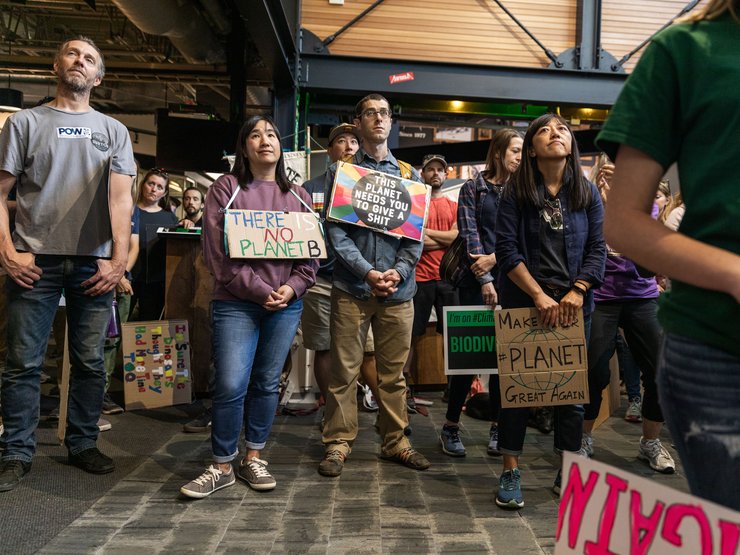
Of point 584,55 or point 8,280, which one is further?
point 584,55

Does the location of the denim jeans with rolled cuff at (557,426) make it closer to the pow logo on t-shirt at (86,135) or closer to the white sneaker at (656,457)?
the white sneaker at (656,457)

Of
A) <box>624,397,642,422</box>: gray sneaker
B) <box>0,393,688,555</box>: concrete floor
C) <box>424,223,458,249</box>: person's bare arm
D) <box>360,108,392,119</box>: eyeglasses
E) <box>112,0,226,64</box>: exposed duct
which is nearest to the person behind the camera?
<box>0,393,688,555</box>: concrete floor

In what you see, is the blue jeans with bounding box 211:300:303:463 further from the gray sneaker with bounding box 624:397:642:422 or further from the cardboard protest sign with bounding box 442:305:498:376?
the gray sneaker with bounding box 624:397:642:422

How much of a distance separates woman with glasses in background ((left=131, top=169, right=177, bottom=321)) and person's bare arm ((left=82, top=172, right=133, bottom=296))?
203 cm

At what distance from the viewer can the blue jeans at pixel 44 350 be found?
286cm

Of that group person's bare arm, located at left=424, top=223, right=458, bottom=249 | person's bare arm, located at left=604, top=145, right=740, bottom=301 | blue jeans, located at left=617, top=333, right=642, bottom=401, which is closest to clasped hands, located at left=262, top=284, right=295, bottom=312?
person's bare arm, located at left=424, top=223, right=458, bottom=249

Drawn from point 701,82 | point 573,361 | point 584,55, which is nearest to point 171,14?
point 584,55

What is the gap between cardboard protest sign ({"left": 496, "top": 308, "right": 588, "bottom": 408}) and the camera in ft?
8.84

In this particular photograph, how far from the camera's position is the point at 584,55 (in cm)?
743

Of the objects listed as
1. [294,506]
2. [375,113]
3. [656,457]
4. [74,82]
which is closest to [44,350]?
[74,82]

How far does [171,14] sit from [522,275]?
4.81 metres

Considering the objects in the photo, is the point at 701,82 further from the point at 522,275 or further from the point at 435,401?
the point at 435,401

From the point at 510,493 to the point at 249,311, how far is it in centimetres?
141

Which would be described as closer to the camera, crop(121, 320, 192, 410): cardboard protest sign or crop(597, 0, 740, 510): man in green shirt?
crop(597, 0, 740, 510): man in green shirt
